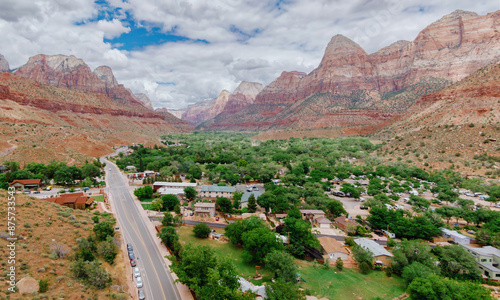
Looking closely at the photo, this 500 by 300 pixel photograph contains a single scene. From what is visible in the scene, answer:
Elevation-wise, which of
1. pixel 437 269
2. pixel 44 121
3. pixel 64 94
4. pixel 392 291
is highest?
pixel 64 94

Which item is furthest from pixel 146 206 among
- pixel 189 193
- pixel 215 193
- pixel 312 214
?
pixel 312 214

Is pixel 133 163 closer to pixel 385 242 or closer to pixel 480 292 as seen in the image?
pixel 385 242

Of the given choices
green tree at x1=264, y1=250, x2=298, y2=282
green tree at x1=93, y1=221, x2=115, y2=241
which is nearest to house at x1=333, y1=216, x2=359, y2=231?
green tree at x1=264, y1=250, x2=298, y2=282

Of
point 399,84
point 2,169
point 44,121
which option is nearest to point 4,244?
point 2,169

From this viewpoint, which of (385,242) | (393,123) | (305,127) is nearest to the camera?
(385,242)

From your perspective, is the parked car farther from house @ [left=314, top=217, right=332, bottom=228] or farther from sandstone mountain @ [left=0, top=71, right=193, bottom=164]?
sandstone mountain @ [left=0, top=71, right=193, bottom=164]

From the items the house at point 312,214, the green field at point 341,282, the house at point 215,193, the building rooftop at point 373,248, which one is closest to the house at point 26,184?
the house at point 215,193
